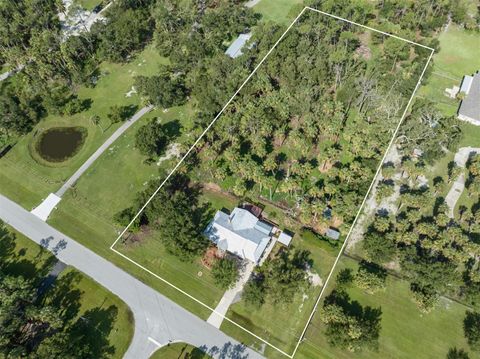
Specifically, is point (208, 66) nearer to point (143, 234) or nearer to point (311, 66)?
point (311, 66)

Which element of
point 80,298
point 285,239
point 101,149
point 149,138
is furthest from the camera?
point 101,149

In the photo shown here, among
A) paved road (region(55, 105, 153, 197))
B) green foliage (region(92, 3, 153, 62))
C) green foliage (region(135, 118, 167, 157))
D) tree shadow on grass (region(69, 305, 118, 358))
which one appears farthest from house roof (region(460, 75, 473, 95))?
tree shadow on grass (region(69, 305, 118, 358))

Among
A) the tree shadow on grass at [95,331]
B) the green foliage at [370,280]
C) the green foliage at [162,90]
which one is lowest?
the tree shadow on grass at [95,331]

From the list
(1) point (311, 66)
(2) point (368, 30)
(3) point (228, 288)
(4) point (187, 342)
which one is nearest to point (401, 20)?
(2) point (368, 30)

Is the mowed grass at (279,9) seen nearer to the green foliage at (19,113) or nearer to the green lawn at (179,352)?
the green foliage at (19,113)

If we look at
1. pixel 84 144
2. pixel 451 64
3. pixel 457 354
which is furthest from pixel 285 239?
pixel 451 64

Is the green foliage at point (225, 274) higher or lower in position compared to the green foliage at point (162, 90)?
lower

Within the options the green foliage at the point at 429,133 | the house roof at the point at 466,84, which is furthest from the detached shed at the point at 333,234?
the house roof at the point at 466,84

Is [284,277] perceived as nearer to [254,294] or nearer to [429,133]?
[254,294]

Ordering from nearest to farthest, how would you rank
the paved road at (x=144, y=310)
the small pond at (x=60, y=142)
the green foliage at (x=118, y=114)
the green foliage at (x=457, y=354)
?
1. the green foliage at (x=457, y=354)
2. the paved road at (x=144, y=310)
3. the small pond at (x=60, y=142)
4. the green foliage at (x=118, y=114)
